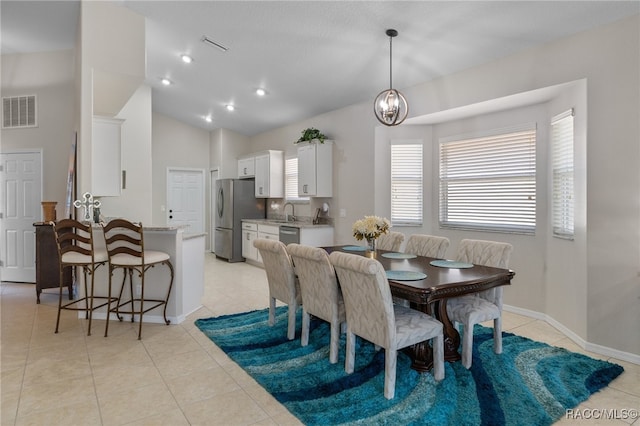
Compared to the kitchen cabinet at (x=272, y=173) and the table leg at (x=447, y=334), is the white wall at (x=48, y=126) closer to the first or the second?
the kitchen cabinet at (x=272, y=173)

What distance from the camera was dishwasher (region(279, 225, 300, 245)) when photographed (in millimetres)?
5957

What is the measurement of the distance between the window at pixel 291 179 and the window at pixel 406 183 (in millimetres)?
2095

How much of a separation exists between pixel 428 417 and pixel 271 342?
156cm

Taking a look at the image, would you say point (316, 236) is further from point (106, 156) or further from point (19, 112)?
point (19, 112)

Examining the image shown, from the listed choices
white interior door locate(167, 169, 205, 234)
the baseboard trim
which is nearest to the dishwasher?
white interior door locate(167, 169, 205, 234)

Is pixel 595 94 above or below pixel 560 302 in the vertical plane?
above

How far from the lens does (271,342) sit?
133 inches

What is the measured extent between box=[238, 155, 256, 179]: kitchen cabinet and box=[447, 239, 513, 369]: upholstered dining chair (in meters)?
5.15

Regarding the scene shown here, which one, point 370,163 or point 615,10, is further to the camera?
point 370,163

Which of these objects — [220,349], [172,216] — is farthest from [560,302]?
[172,216]

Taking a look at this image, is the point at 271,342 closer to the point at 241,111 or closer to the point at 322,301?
the point at 322,301

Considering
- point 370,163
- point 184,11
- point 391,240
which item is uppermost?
point 184,11

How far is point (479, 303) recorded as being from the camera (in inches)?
117

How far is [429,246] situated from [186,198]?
6162mm
